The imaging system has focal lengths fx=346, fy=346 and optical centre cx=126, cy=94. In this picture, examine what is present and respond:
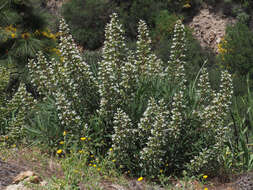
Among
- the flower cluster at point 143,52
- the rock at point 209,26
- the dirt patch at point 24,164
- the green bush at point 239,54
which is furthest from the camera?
the rock at point 209,26

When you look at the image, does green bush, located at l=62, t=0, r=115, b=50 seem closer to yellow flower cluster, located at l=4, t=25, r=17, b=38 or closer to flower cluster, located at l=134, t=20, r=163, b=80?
yellow flower cluster, located at l=4, t=25, r=17, b=38

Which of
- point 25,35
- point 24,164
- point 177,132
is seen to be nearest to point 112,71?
point 177,132

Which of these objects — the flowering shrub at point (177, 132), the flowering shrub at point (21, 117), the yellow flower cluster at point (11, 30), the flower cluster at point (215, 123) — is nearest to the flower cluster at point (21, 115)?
the flowering shrub at point (21, 117)

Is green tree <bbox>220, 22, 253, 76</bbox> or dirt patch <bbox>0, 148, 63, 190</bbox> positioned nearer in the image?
dirt patch <bbox>0, 148, 63, 190</bbox>

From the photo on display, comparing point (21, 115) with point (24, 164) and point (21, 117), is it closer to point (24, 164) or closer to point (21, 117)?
point (21, 117)

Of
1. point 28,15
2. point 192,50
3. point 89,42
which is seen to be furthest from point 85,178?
point 89,42

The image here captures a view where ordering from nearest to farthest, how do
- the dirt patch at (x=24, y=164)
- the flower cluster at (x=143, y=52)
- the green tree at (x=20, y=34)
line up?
the dirt patch at (x=24, y=164) → the flower cluster at (x=143, y=52) → the green tree at (x=20, y=34)

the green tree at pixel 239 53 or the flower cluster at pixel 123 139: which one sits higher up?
the green tree at pixel 239 53

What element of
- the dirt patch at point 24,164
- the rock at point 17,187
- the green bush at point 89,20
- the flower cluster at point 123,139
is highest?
the green bush at point 89,20

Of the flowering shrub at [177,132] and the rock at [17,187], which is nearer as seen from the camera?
the rock at [17,187]

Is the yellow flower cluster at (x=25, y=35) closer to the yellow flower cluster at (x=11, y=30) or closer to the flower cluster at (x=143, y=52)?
the yellow flower cluster at (x=11, y=30)

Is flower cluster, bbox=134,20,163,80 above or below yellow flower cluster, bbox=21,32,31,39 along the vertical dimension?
below

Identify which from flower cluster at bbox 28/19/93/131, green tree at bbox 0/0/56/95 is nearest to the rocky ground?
flower cluster at bbox 28/19/93/131

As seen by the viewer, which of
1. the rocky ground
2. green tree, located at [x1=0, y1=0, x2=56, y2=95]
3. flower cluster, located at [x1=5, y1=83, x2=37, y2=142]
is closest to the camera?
the rocky ground
